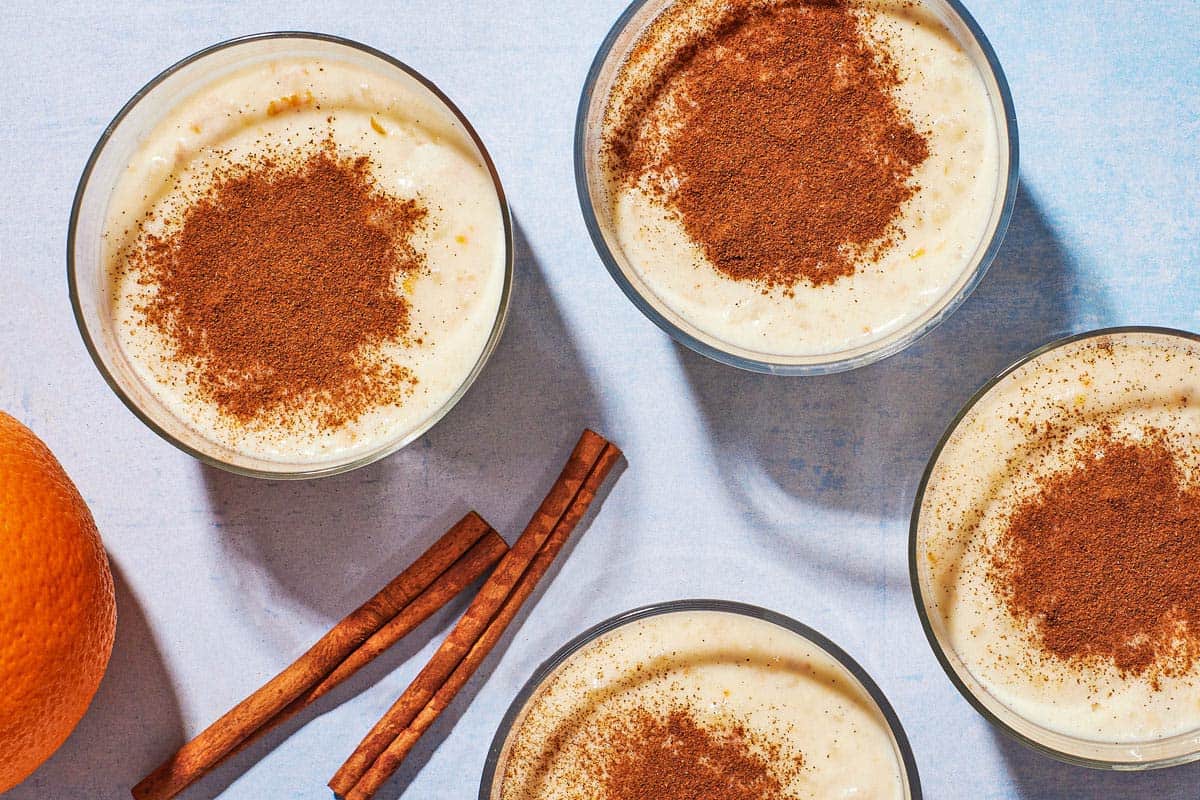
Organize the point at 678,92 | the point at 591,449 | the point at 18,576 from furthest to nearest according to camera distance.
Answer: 1. the point at 591,449
2. the point at 678,92
3. the point at 18,576

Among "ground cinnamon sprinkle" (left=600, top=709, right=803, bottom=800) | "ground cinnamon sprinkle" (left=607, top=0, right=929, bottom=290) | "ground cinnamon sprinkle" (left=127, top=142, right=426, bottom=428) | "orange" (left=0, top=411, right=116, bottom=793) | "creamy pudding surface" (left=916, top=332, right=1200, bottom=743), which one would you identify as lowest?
"orange" (left=0, top=411, right=116, bottom=793)

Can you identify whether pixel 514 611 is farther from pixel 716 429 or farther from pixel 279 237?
pixel 279 237

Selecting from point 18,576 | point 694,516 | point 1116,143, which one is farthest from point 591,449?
point 1116,143

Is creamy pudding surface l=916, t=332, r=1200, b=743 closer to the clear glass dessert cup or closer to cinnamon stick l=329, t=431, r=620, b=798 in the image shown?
cinnamon stick l=329, t=431, r=620, b=798

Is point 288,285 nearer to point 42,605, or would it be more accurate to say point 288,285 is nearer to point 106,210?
point 106,210

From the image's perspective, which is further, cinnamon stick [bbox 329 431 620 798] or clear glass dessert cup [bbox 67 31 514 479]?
cinnamon stick [bbox 329 431 620 798]

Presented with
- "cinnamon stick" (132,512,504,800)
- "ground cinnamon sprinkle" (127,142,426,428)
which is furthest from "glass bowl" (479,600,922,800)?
"ground cinnamon sprinkle" (127,142,426,428)

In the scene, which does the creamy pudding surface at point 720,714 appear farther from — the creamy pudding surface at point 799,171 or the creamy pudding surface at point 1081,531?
the creamy pudding surface at point 799,171

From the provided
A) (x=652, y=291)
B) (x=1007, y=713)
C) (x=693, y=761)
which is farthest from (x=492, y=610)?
(x=1007, y=713)
